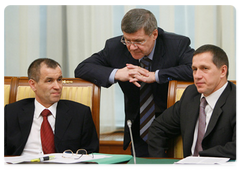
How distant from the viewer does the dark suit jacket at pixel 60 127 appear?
6.22ft

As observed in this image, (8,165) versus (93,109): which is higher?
(93,109)

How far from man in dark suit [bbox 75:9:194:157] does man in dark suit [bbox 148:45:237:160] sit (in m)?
0.28

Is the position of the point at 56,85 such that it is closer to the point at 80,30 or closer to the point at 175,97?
the point at 175,97

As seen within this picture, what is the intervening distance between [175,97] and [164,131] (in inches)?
9.6

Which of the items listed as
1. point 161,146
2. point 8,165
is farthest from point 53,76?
point 161,146

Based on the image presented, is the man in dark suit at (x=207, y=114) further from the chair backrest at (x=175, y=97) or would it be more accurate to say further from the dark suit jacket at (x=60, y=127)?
the dark suit jacket at (x=60, y=127)

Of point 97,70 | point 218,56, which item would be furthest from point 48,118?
point 218,56

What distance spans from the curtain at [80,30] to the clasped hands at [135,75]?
1.03 m

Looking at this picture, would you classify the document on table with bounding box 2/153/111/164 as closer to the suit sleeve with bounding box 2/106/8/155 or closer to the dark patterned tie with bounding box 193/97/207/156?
the suit sleeve with bounding box 2/106/8/155

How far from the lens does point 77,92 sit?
7.16 ft

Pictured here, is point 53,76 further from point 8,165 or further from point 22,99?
point 8,165

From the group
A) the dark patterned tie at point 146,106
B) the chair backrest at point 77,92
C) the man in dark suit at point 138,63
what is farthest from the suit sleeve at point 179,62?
the chair backrest at point 77,92

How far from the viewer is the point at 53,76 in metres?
2.01

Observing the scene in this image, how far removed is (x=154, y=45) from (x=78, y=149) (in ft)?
2.89
